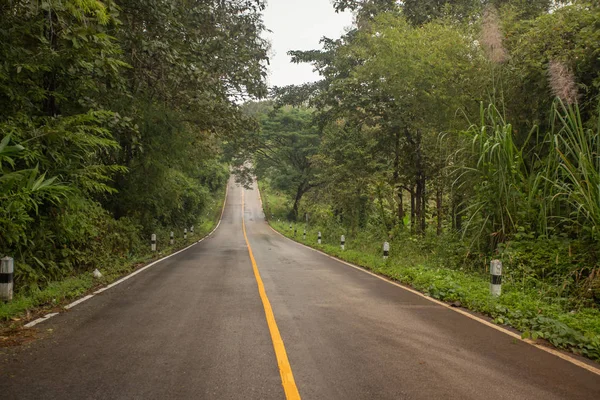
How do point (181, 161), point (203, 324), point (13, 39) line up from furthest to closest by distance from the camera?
point (181, 161) → point (13, 39) → point (203, 324)

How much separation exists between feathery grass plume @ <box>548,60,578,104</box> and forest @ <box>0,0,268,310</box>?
7.40 metres

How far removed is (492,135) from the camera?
29.4 ft

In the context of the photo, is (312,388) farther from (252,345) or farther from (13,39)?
(13,39)

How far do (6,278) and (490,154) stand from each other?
27.6 feet

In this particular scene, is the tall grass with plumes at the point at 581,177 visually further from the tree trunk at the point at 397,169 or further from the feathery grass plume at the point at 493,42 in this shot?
the tree trunk at the point at 397,169

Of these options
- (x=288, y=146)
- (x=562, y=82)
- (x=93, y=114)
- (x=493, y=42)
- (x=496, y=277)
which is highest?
(x=288, y=146)

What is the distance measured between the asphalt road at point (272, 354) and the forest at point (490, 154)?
1.19 metres

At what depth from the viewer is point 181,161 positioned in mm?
15953

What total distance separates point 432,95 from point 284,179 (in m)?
32.0

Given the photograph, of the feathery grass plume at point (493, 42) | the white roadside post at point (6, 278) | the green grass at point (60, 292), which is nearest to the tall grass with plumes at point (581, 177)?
the feathery grass plume at point (493, 42)

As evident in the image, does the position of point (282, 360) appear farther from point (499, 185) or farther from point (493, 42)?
point (493, 42)

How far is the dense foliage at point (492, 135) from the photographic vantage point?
24.9 feet

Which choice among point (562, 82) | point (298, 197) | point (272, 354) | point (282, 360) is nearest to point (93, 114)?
point (272, 354)

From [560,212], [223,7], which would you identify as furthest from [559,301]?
[223,7]
